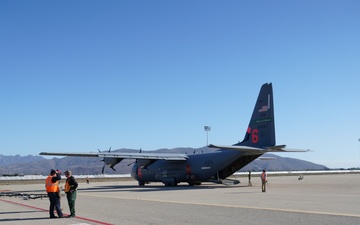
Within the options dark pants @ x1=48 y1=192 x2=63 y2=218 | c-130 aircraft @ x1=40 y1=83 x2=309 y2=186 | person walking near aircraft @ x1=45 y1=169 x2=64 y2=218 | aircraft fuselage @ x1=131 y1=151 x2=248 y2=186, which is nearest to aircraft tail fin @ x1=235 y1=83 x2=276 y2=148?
c-130 aircraft @ x1=40 y1=83 x2=309 y2=186

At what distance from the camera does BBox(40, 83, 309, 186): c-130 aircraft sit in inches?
1292

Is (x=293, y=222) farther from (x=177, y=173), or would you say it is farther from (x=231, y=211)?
(x=177, y=173)

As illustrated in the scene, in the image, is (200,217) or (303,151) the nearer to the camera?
(200,217)

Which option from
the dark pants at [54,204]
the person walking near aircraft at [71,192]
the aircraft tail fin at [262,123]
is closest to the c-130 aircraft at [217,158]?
the aircraft tail fin at [262,123]

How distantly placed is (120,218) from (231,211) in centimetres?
443

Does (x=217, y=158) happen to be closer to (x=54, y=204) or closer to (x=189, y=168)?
(x=189, y=168)

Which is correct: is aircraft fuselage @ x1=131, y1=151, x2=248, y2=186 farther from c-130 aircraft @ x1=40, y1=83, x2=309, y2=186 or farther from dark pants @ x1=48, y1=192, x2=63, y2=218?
dark pants @ x1=48, y1=192, x2=63, y2=218

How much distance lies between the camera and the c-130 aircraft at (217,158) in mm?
32812

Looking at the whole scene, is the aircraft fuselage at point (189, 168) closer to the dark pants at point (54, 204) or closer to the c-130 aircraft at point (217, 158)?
the c-130 aircraft at point (217, 158)

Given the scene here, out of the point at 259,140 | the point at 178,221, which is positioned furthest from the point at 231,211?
the point at 259,140

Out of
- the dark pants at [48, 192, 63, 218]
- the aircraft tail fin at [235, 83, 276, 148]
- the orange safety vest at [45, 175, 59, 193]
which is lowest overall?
the dark pants at [48, 192, 63, 218]

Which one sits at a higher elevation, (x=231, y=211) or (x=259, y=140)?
(x=259, y=140)

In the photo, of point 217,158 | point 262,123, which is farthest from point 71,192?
point 217,158

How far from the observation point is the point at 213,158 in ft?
120
